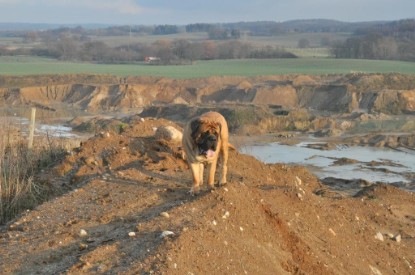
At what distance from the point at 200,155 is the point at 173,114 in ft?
92.2

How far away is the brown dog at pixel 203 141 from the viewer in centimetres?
906

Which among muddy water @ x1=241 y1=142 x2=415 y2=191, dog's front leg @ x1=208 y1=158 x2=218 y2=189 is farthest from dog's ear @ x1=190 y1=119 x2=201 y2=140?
muddy water @ x1=241 y1=142 x2=415 y2=191

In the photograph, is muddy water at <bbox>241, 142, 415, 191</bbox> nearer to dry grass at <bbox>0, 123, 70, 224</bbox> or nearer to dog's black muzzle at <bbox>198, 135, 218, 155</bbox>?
dry grass at <bbox>0, 123, 70, 224</bbox>

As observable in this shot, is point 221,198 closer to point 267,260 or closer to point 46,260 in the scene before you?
point 267,260

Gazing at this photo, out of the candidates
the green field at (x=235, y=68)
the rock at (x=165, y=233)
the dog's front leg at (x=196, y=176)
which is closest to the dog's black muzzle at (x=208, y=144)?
the dog's front leg at (x=196, y=176)

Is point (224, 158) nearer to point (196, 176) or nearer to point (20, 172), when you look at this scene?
point (196, 176)

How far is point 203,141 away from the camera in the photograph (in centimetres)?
905

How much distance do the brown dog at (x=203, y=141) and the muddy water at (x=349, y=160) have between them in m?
11.9

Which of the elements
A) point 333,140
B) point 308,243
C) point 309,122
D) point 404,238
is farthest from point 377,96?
point 308,243

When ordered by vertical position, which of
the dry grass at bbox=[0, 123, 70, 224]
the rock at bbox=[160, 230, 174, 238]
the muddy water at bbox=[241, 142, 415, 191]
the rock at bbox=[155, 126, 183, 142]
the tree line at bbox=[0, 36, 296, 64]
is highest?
the rock at bbox=[160, 230, 174, 238]

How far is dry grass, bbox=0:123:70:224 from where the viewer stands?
35.5 feet

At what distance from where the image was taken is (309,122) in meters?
35.0

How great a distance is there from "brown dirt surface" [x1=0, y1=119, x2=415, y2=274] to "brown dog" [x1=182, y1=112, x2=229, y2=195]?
1.59ft

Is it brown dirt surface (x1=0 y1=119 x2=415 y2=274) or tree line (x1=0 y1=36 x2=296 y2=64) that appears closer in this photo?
brown dirt surface (x1=0 y1=119 x2=415 y2=274)
